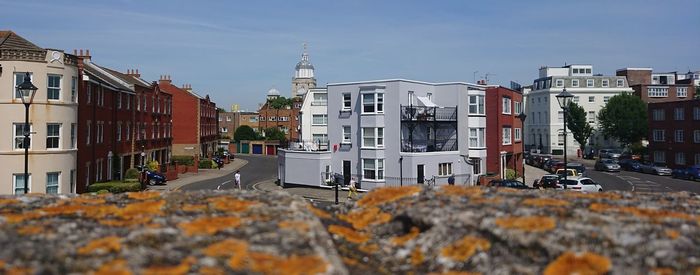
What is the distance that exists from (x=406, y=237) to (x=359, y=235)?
0.93 m

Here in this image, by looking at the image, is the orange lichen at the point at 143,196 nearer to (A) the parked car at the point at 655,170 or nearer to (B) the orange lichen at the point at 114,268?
(B) the orange lichen at the point at 114,268

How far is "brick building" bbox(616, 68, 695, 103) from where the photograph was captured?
89375 millimetres

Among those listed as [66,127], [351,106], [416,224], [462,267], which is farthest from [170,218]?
[351,106]

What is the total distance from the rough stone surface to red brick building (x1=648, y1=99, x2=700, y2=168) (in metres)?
56.4

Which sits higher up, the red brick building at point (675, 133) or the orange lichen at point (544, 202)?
the red brick building at point (675, 133)

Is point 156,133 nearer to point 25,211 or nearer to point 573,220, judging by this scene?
point 25,211

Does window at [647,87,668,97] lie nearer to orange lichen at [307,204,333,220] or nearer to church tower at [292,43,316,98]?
orange lichen at [307,204,333,220]

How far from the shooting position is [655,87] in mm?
89875

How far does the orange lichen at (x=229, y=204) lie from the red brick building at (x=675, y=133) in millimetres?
61786

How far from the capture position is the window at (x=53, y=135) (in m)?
33.1

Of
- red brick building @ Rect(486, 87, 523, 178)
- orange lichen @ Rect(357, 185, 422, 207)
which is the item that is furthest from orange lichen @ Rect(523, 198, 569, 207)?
red brick building @ Rect(486, 87, 523, 178)

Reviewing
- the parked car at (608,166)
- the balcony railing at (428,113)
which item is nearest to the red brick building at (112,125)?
the balcony railing at (428,113)

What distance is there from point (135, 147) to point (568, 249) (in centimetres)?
5154

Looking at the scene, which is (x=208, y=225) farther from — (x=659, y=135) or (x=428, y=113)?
(x=659, y=135)
